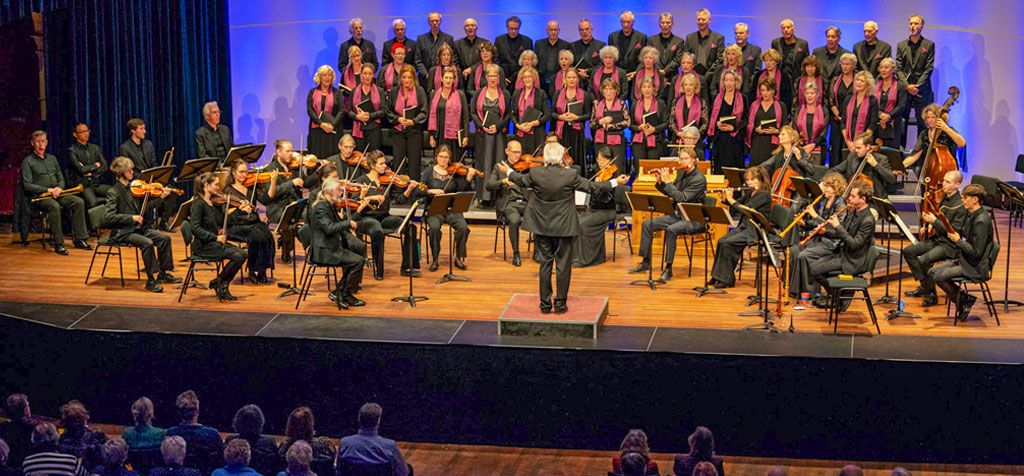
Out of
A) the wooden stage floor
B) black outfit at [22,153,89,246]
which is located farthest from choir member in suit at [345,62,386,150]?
black outfit at [22,153,89,246]

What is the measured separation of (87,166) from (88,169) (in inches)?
1.4

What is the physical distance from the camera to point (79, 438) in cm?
627

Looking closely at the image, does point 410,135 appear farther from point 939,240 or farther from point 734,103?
point 939,240

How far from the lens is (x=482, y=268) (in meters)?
10.3

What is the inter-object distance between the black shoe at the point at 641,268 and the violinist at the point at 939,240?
2.15 metres

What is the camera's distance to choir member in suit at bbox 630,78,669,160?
11828 millimetres

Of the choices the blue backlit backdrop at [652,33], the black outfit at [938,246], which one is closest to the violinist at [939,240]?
the black outfit at [938,246]

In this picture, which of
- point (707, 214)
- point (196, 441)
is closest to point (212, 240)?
point (196, 441)

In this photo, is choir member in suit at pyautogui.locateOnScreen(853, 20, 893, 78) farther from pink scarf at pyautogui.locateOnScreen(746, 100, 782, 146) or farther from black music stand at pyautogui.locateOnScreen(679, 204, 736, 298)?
black music stand at pyautogui.locateOnScreen(679, 204, 736, 298)

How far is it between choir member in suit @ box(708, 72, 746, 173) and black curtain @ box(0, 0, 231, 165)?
557cm

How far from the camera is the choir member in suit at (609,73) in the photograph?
1211 cm

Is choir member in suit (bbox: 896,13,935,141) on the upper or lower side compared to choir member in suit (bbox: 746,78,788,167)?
upper

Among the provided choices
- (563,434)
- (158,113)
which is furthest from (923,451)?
(158,113)

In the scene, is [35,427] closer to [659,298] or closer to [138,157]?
[659,298]
